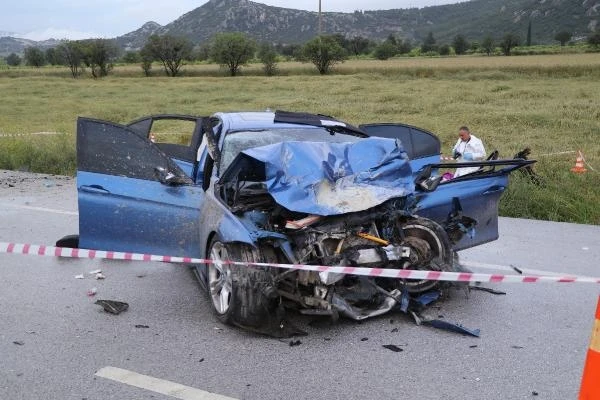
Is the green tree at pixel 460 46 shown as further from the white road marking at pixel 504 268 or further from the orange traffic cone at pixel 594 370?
the orange traffic cone at pixel 594 370

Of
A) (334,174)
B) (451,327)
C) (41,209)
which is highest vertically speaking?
(334,174)

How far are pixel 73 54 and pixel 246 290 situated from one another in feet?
260

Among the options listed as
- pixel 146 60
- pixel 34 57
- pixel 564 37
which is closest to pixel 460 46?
pixel 564 37

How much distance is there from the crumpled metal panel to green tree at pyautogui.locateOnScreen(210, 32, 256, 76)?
6959 cm

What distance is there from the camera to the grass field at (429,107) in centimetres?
1057

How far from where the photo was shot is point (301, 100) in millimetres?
34812

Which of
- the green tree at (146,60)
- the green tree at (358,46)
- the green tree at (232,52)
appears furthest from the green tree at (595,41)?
the green tree at (146,60)

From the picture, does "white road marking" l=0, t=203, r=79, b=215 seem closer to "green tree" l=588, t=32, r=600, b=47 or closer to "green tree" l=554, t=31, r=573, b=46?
"green tree" l=588, t=32, r=600, b=47

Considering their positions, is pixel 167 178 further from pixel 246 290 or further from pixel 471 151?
pixel 471 151

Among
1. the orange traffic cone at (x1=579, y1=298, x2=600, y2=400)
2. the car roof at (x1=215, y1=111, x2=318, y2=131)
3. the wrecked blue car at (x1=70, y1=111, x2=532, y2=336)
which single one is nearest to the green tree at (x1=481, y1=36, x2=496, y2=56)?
the car roof at (x1=215, y1=111, x2=318, y2=131)

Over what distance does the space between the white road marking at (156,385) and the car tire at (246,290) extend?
86cm

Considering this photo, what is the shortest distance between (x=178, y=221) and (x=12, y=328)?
159 centimetres

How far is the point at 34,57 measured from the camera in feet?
341

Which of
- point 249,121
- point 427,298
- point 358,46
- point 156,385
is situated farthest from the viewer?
point 358,46
